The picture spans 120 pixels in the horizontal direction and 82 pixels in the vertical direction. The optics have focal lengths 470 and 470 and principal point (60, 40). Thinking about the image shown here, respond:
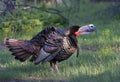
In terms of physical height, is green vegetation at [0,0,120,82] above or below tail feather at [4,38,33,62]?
below

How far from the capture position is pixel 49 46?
8.25 metres

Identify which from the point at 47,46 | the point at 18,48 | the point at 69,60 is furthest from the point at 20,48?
the point at 69,60

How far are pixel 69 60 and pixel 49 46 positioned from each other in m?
1.25

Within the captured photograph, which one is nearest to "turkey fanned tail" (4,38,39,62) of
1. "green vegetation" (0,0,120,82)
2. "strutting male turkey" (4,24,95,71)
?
"strutting male turkey" (4,24,95,71)

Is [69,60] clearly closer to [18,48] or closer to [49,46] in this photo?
[49,46]

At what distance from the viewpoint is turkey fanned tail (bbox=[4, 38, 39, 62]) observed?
8267mm

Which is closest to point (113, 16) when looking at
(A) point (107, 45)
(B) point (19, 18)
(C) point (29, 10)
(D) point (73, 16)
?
(D) point (73, 16)

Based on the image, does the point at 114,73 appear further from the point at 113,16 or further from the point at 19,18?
the point at 113,16

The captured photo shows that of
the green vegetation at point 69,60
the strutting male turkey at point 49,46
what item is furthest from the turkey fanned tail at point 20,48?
the green vegetation at point 69,60

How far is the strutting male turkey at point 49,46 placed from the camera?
8172mm

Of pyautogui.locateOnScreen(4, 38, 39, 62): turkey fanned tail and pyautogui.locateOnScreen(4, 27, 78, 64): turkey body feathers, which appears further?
pyautogui.locateOnScreen(4, 38, 39, 62): turkey fanned tail

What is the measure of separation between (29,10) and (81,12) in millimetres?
7150

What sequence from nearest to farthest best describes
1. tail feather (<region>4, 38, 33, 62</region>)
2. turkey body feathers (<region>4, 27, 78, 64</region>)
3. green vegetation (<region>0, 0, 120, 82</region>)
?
1. green vegetation (<region>0, 0, 120, 82</region>)
2. turkey body feathers (<region>4, 27, 78, 64</region>)
3. tail feather (<region>4, 38, 33, 62</region>)

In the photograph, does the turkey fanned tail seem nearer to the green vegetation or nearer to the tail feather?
the tail feather
